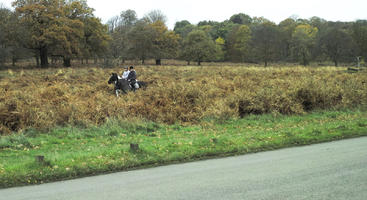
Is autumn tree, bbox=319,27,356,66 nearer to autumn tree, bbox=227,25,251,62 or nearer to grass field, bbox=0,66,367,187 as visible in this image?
autumn tree, bbox=227,25,251,62

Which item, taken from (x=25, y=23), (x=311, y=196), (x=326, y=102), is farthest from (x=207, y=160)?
(x=25, y=23)

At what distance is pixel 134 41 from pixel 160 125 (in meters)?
52.9

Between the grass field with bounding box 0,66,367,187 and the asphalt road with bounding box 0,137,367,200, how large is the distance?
81 centimetres

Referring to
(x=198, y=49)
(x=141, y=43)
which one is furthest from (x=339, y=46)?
(x=141, y=43)

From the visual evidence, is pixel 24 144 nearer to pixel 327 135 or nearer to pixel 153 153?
pixel 153 153

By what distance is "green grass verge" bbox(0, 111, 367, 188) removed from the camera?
25.6 ft

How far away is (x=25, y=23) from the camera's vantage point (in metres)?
44.0

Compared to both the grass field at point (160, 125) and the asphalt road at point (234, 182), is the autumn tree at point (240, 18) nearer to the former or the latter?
the grass field at point (160, 125)

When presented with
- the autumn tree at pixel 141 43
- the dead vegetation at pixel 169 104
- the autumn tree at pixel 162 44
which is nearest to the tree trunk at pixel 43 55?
the autumn tree at pixel 141 43

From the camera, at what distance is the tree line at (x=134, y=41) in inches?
1745

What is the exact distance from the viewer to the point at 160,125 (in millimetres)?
13742

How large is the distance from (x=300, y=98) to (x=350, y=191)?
1201 centimetres

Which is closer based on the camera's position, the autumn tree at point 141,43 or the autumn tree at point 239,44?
the autumn tree at point 141,43

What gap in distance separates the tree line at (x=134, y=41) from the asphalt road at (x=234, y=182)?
126 ft
